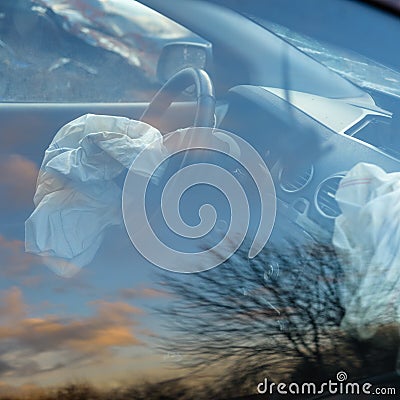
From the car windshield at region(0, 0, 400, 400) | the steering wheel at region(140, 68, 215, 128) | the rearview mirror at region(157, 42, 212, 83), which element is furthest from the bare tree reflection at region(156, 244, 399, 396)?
the rearview mirror at region(157, 42, 212, 83)

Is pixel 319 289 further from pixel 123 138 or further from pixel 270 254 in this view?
pixel 123 138

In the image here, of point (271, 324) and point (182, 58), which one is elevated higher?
point (182, 58)

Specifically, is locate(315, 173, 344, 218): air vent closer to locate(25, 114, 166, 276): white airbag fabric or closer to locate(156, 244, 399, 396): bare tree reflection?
locate(156, 244, 399, 396): bare tree reflection

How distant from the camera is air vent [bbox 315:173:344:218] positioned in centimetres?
157

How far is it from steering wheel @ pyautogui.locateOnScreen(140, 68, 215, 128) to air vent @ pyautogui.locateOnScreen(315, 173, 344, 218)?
0.94ft

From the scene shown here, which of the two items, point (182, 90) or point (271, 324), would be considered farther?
point (182, 90)

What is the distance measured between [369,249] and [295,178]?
0.73 feet

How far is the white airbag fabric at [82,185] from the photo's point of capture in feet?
4.74

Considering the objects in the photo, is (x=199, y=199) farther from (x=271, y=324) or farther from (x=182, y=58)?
(x=182, y=58)

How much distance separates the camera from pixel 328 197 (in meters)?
1.59

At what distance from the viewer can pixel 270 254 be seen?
148 cm

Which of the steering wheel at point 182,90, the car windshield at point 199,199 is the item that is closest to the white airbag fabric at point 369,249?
the car windshield at point 199,199

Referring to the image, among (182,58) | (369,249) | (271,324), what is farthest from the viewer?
(182,58)

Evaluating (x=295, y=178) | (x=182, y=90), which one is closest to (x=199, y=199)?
(x=295, y=178)
